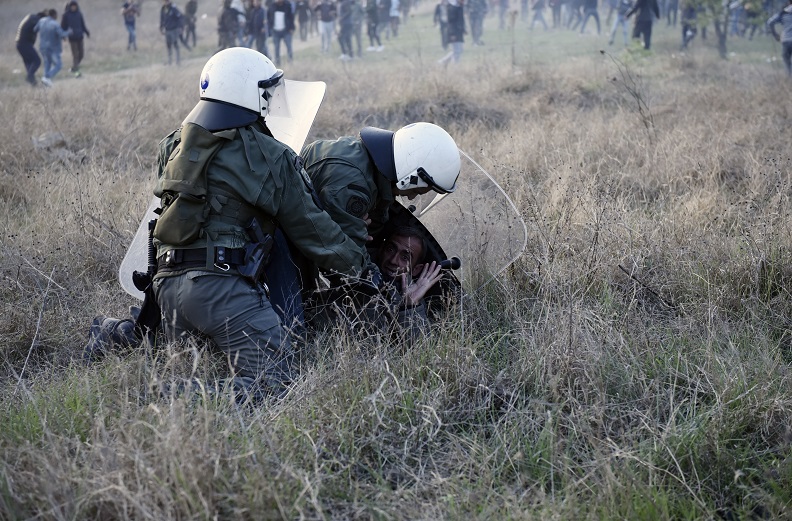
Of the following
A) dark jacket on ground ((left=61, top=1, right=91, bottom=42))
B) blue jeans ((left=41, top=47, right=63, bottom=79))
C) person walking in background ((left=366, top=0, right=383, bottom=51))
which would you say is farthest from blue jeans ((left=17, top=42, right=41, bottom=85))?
person walking in background ((left=366, top=0, right=383, bottom=51))

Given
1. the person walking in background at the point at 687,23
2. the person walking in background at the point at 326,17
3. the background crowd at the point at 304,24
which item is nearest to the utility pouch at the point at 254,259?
the background crowd at the point at 304,24

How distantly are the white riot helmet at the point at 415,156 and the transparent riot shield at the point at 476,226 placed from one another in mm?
222

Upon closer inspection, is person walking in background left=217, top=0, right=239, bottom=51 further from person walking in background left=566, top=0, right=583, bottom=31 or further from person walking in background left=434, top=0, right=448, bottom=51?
person walking in background left=566, top=0, right=583, bottom=31

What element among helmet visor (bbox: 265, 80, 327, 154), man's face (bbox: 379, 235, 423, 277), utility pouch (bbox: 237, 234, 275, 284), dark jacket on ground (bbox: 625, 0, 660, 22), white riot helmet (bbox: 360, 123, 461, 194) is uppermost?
dark jacket on ground (bbox: 625, 0, 660, 22)

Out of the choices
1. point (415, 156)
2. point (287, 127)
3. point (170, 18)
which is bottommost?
point (415, 156)

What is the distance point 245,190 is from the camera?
317 cm

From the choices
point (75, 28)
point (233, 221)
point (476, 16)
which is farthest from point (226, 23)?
point (233, 221)

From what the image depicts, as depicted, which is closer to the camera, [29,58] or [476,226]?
[476,226]

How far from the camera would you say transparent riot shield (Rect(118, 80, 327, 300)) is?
380cm

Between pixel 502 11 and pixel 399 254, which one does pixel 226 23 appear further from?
pixel 399 254

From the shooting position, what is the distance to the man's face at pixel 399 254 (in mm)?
3900

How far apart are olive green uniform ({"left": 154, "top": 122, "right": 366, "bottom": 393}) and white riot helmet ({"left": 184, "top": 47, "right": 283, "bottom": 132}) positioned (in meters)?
0.05

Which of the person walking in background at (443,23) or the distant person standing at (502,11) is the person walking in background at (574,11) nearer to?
the distant person standing at (502,11)

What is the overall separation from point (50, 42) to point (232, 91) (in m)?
13.7
